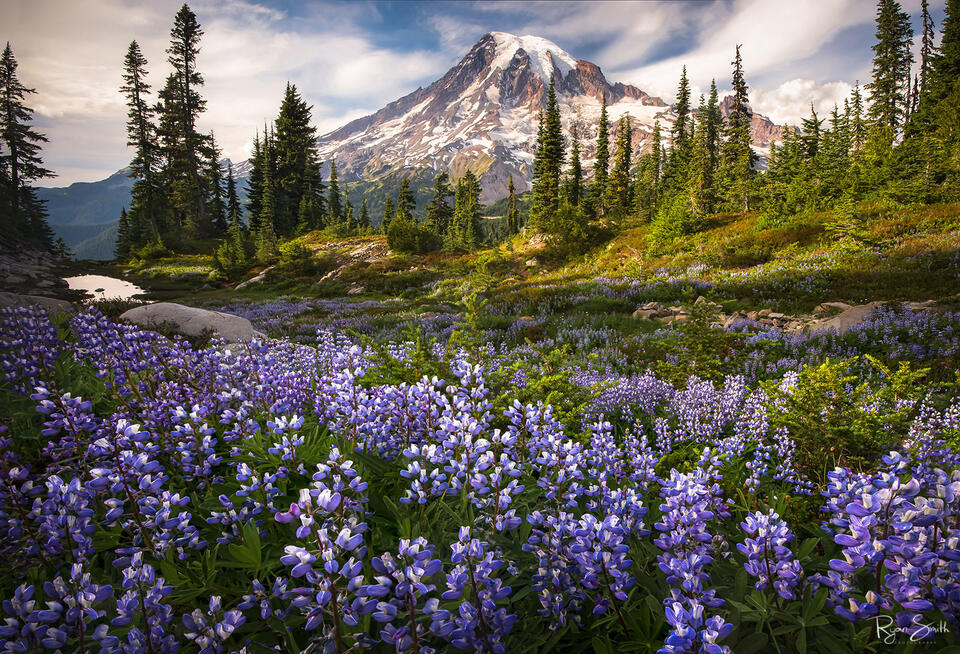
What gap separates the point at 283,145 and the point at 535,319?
60.0 metres

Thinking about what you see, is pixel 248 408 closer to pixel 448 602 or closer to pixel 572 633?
pixel 448 602

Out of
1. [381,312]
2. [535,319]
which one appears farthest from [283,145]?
[535,319]

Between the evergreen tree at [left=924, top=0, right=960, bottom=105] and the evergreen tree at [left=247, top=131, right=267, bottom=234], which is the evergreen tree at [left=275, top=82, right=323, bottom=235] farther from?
the evergreen tree at [left=924, top=0, right=960, bottom=105]

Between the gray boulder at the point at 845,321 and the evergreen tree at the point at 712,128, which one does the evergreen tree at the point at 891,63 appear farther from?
the gray boulder at the point at 845,321

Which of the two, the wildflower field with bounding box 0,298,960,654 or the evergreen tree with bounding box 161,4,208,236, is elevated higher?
the evergreen tree with bounding box 161,4,208,236

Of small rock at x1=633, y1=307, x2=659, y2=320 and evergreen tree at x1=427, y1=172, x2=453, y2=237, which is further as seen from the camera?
evergreen tree at x1=427, y1=172, x2=453, y2=237

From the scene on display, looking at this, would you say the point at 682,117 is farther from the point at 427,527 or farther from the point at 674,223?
the point at 427,527

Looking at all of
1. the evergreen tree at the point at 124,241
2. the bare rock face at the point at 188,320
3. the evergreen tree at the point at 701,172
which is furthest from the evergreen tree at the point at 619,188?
the evergreen tree at the point at 124,241

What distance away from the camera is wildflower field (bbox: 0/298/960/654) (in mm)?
1325

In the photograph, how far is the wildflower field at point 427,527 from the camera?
1.33 m
